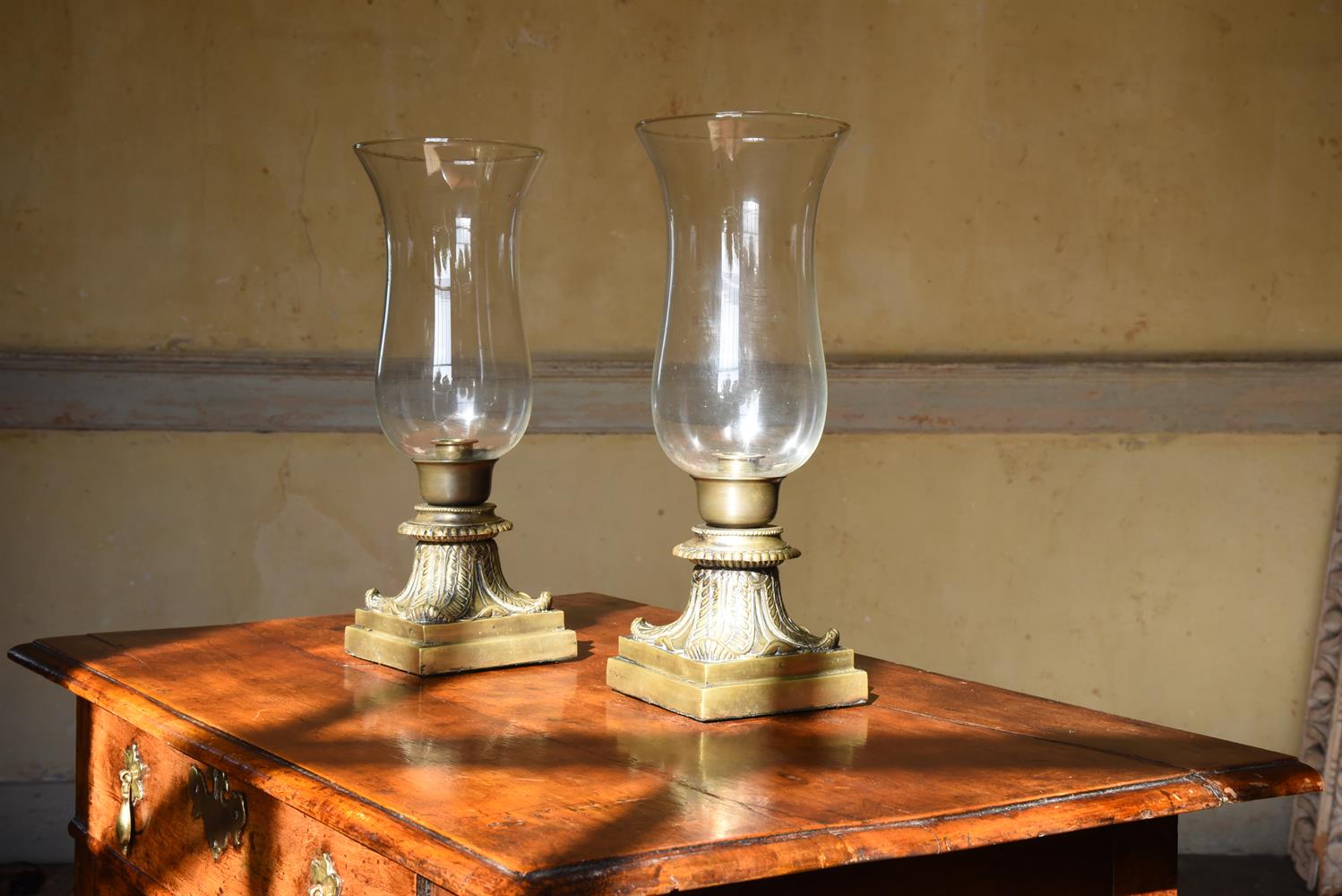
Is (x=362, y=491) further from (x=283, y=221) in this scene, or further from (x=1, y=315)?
(x=1, y=315)

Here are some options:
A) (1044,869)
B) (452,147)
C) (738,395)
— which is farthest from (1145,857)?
(452,147)

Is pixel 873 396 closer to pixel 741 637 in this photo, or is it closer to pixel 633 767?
pixel 741 637

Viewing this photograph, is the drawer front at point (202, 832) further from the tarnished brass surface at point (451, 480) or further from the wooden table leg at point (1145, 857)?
the wooden table leg at point (1145, 857)

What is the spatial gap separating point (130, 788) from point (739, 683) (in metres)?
0.63

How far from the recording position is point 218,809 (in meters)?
1.24

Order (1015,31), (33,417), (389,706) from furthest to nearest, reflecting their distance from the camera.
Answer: (1015,31)
(33,417)
(389,706)

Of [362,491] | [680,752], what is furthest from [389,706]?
[362,491]

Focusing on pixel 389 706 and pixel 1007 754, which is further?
pixel 389 706

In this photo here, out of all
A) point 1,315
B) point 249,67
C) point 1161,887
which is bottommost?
point 1161,887

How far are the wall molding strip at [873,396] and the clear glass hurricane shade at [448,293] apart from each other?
155cm

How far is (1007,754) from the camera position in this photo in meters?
1.10

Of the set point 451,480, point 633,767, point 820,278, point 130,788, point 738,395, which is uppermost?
point 820,278

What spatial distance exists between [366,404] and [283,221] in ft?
1.38

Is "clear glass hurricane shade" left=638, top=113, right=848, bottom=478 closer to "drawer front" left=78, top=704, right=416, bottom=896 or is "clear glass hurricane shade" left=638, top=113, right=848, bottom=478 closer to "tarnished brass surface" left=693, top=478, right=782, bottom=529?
"tarnished brass surface" left=693, top=478, right=782, bottom=529
